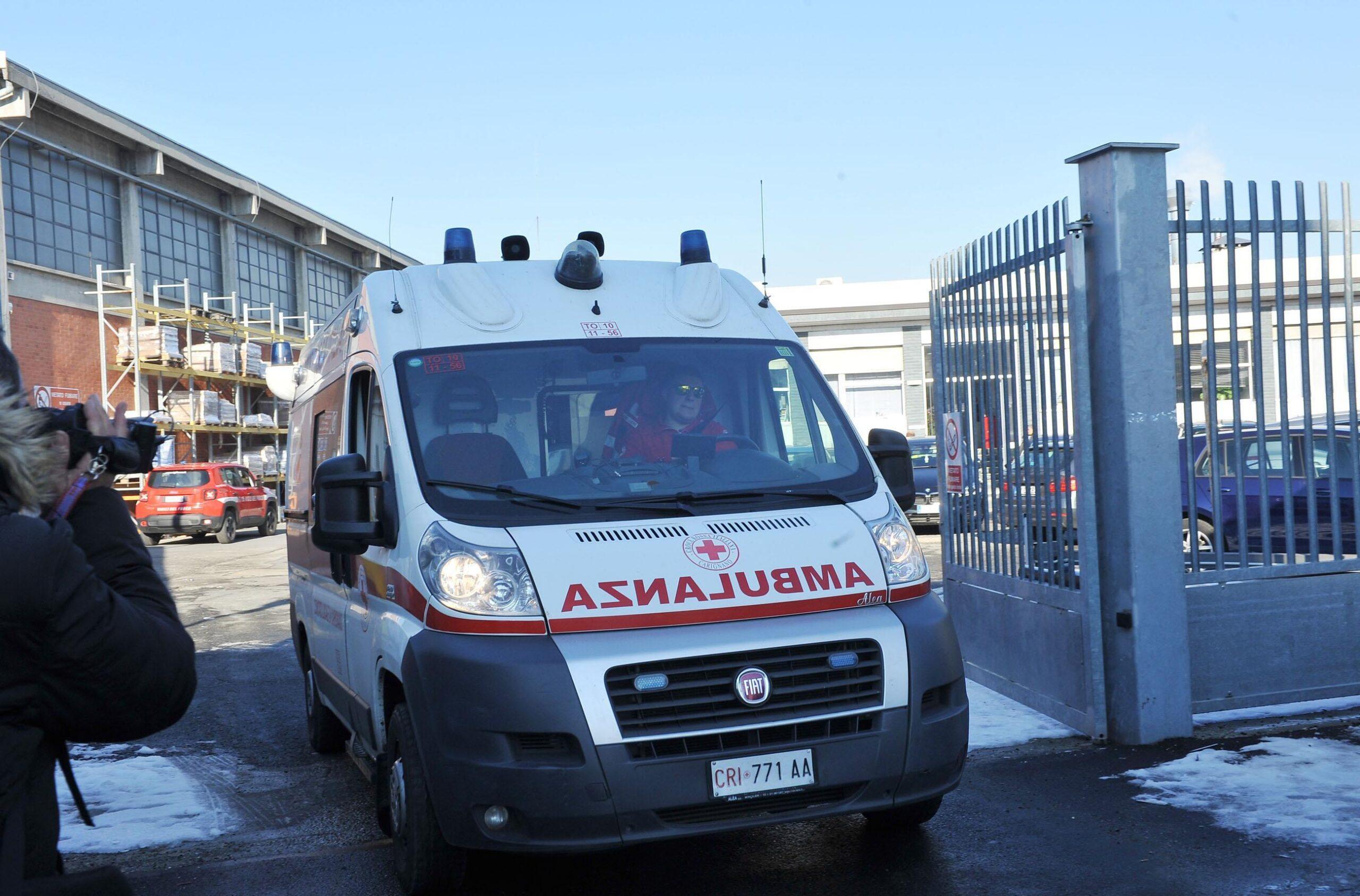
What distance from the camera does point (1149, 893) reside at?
432cm

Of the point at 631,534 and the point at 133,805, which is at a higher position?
the point at 631,534

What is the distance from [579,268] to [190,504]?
23.5 meters

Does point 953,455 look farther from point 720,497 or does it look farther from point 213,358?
point 213,358

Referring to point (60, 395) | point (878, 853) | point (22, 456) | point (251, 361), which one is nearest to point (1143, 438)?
point (878, 853)

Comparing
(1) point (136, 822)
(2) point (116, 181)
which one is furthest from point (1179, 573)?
(2) point (116, 181)

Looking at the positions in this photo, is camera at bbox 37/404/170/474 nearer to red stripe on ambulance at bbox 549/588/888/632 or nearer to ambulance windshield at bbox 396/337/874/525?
red stripe on ambulance at bbox 549/588/888/632

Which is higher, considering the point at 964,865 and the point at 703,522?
the point at 703,522

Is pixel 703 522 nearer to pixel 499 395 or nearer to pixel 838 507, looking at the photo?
pixel 838 507

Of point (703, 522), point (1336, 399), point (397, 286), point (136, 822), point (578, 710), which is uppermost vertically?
point (397, 286)

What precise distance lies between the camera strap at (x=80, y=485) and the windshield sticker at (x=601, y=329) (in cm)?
304

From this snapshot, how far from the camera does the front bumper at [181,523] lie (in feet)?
87.4

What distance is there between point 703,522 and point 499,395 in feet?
3.46

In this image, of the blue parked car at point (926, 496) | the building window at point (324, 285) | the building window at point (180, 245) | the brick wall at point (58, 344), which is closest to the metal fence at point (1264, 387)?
the blue parked car at point (926, 496)

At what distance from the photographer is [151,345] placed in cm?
3256
